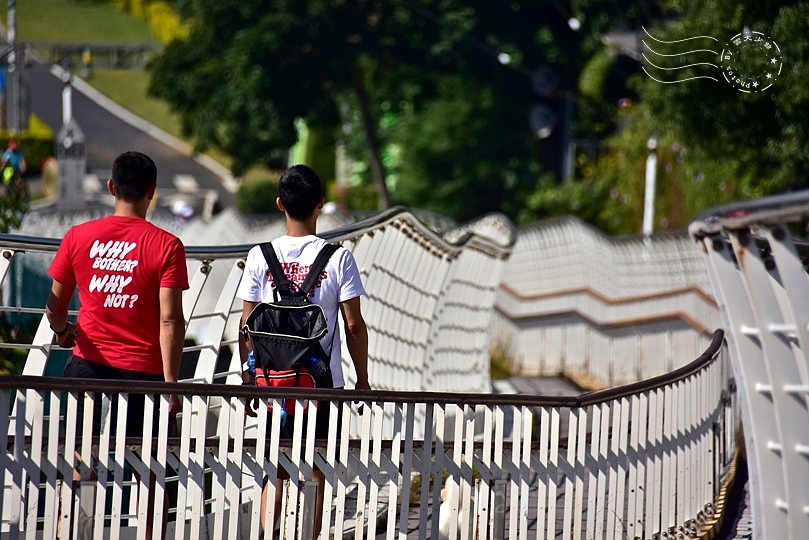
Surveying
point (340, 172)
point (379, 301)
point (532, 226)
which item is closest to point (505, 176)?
point (340, 172)

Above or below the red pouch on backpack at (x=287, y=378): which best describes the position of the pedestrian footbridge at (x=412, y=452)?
below

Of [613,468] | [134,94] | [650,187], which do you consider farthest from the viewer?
[134,94]

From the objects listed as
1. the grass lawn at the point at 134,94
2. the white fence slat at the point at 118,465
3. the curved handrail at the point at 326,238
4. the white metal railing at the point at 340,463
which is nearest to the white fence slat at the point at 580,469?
the white metal railing at the point at 340,463

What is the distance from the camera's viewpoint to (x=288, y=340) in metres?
5.12

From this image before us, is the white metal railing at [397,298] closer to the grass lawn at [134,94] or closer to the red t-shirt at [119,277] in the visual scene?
the red t-shirt at [119,277]

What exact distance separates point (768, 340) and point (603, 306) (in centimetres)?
1094

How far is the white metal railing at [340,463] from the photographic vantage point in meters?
4.59

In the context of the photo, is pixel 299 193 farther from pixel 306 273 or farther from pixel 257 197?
pixel 257 197

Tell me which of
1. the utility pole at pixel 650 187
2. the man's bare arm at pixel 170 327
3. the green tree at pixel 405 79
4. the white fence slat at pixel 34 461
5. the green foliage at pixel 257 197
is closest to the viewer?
the white fence slat at pixel 34 461

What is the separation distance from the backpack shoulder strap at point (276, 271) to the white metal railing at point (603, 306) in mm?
7354

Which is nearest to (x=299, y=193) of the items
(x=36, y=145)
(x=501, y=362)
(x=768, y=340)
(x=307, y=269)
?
(x=307, y=269)

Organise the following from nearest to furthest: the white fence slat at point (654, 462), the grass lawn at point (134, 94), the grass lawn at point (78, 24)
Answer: the white fence slat at point (654, 462), the grass lawn at point (78, 24), the grass lawn at point (134, 94)

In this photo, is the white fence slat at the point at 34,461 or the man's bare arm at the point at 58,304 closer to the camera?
the white fence slat at the point at 34,461

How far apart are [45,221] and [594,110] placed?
16.2m
